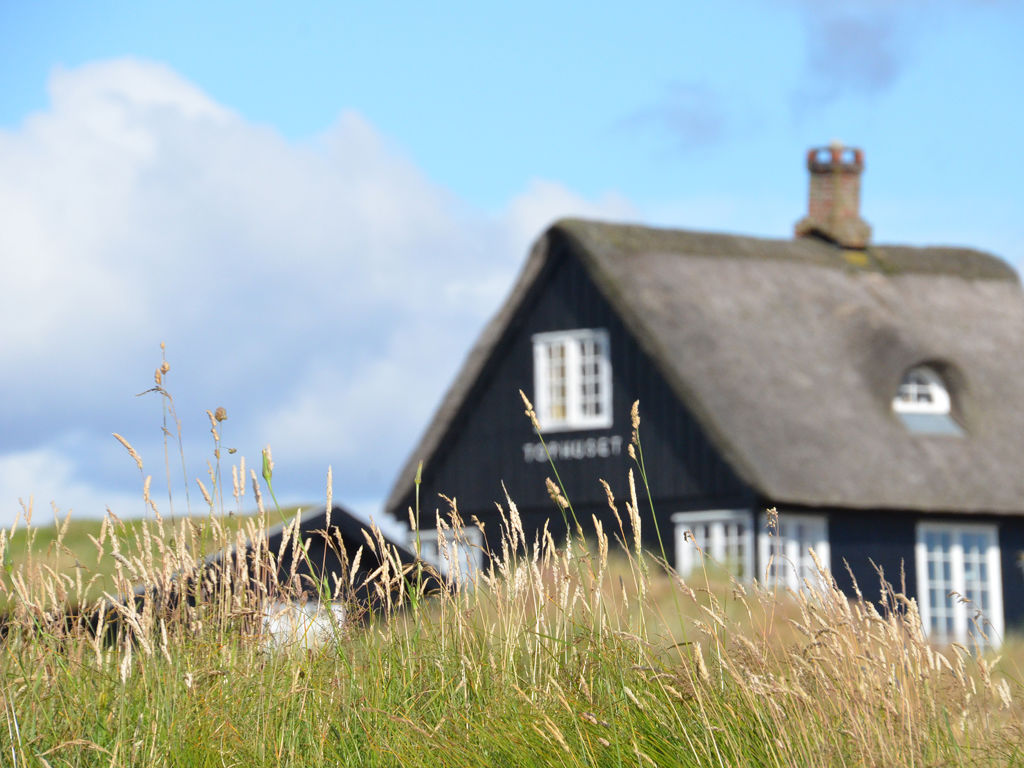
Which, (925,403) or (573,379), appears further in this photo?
(925,403)

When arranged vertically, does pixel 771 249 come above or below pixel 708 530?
above

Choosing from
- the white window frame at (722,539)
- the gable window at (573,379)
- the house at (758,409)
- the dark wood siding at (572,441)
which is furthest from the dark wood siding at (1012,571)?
the gable window at (573,379)

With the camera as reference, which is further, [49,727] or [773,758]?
[49,727]

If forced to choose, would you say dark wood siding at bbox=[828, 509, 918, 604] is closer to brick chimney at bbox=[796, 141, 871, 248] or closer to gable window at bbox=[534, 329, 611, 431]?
gable window at bbox=[534, 329, 611, 431]

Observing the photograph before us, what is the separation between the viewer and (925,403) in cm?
2153

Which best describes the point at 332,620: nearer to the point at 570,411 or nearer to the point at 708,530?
the point at 708,530

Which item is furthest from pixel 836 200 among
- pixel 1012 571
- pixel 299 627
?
pixel 299 627

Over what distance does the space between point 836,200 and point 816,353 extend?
4.62 metres

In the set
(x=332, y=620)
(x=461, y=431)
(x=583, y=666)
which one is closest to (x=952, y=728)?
(x=583, y=666)

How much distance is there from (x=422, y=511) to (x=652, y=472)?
5.09 meters

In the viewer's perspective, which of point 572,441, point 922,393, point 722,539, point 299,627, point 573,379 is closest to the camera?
point 299,627

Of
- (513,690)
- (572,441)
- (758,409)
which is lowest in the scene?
(513,690)

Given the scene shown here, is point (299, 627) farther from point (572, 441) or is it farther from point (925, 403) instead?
point (925, 403)

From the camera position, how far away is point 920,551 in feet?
63.9
